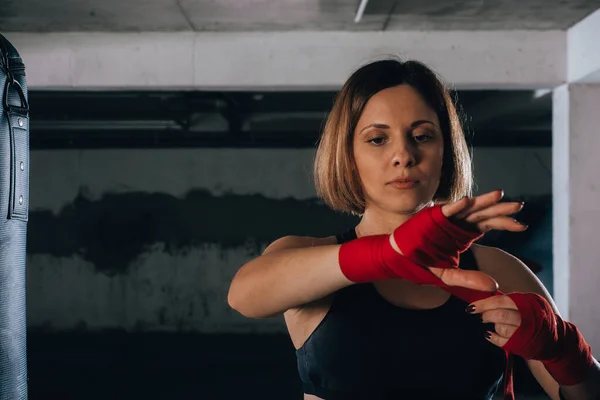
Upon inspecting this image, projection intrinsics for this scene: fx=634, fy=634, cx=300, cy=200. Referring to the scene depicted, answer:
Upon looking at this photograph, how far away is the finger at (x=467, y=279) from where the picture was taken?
86cm

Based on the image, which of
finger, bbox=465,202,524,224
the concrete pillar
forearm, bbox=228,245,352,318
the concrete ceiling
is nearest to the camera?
finger, bbox=465,202,524,224

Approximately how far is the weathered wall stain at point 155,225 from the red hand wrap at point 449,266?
7.33 m

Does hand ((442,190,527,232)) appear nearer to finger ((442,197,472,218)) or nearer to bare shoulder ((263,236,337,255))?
finger ((442,197,472,218))

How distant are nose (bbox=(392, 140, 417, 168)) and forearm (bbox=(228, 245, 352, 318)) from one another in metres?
0.20

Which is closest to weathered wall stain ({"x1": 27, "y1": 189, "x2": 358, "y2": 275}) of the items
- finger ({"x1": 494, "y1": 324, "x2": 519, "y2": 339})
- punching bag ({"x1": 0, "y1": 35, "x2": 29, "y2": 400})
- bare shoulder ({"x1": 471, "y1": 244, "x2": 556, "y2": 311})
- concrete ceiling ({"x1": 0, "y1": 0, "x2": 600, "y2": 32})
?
concrete ceiling ({"x1": 0, "y1": 0, "x2": 600, "y2": 32})

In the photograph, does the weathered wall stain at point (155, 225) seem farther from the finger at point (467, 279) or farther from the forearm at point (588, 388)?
the finger at point (467, 279)

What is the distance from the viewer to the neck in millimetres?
1172

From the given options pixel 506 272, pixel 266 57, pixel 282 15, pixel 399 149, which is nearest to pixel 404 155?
pixel 399 149

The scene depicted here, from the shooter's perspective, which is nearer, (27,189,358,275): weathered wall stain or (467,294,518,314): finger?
(467,294,518,314): finger

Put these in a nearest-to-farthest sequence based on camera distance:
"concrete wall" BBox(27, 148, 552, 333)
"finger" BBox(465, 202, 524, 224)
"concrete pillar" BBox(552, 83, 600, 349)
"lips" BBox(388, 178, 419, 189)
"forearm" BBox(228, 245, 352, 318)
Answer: "finger" BBox(465, 202, 524, 224)
"forearm" BBox(228, 245, 352, 318)
"lips" BBox(388, 178, 419, 189)
"concrete pillar" BBox(552, 83, 600, 349)
"concrete wall" BBox(27, 148, 552, 333)

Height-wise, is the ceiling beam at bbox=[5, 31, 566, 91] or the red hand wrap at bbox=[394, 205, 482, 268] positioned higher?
the ceiling beam at bbox=[5, 31, 566, 91]

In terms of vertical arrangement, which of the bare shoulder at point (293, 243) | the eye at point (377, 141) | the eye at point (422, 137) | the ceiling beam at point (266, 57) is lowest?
the bare shoulder at point (293, 243)

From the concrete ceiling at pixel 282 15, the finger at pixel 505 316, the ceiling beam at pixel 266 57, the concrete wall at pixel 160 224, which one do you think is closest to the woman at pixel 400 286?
the finger at pixel 505 316

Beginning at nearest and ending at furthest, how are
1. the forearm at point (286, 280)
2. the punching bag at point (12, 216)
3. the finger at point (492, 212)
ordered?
the finger at point (492, 212) → the forearm at point (286, 280) → the punching bag at point (12, 216)
